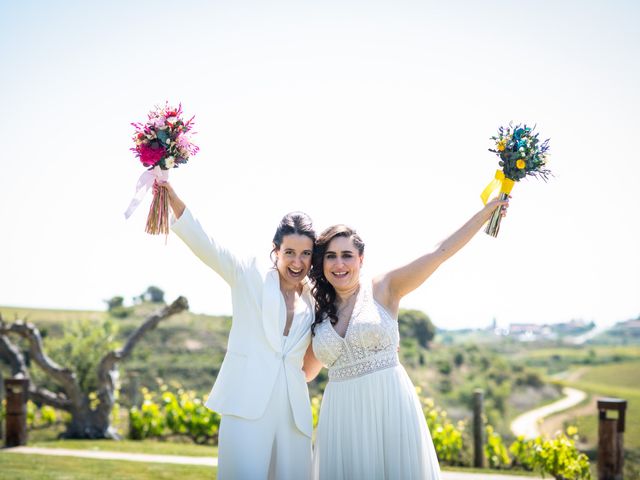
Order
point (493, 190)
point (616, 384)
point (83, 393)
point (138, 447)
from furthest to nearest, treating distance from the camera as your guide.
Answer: point (616, 384), point (83, 393), point (138, 447), point (493, 190)

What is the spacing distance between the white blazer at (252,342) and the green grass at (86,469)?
452cm

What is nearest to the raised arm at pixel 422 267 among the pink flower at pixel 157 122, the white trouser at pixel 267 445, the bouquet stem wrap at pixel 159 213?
the white trouser at pixel 267 445

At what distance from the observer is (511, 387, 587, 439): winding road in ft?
99.8

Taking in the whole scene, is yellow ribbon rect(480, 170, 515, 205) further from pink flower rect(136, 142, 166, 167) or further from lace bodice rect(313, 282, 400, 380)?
pink flower rect(136, 142, 166, 167)

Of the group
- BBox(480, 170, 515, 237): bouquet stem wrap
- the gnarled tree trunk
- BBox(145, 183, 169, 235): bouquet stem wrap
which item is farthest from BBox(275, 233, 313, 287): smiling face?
the gnarled tree trunk

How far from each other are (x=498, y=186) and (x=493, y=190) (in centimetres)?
5

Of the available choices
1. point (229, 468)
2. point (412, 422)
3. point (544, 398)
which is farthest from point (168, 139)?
point (544, 398)

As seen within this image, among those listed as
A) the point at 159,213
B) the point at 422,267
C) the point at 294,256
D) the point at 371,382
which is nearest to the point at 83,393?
the point at 159,213

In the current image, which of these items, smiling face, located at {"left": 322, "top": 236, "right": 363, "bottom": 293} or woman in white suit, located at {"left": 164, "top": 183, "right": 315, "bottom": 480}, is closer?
woman in white suit, located at {"left": 164, "top": 183, "right": 315, "bottom": 480}

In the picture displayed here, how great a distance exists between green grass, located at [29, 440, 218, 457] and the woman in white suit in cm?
651

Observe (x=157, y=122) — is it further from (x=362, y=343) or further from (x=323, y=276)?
(x=362, y=343)

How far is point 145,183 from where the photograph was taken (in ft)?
15.3

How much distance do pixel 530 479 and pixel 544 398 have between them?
120 feet

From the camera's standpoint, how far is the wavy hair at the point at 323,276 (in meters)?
4.81
